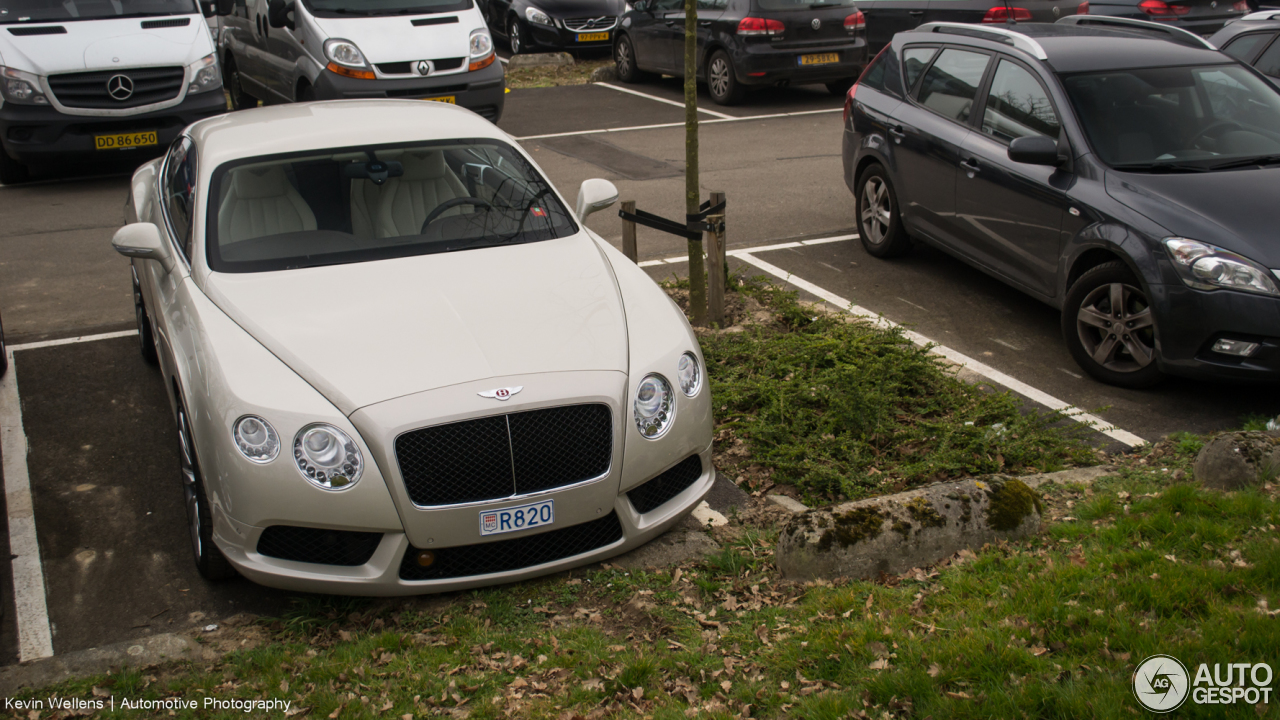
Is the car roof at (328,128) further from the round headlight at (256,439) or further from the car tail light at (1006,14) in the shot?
the car tail light at (1006,14)

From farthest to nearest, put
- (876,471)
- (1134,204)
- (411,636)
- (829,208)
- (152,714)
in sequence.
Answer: (829,208)
(1134,204)
(876,471)
(411,636)
(152,714)

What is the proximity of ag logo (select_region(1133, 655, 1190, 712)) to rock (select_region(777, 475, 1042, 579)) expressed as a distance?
108 cm

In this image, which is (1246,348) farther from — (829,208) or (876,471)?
(829,208)

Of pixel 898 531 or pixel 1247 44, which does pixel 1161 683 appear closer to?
pixel 898 531

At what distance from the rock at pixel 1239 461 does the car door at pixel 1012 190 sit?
2072mm

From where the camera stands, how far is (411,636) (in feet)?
12.5

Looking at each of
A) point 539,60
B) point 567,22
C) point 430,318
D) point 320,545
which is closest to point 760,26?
point 539,60

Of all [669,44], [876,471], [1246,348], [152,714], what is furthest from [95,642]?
[669,44]

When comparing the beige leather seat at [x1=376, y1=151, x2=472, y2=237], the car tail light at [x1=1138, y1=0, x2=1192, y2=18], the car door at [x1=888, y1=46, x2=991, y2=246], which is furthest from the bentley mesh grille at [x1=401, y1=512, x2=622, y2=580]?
the car tail light at [x1=1138, y1=0, x2=1192, y2=18]

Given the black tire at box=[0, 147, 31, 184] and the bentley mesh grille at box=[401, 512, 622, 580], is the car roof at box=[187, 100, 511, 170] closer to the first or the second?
the bentley mesh grille at box=[401, 512, 622, 580]

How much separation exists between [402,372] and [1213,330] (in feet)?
13.5

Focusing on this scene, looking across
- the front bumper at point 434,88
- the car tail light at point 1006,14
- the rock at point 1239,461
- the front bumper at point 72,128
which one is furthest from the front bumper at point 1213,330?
the car tail light at point 1006,14

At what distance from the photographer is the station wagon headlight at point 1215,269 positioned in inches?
208

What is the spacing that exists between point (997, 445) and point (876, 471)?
657mm
